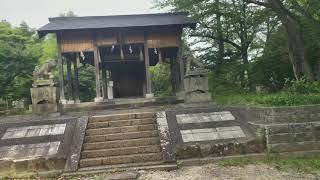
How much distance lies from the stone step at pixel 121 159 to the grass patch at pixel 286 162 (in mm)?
1939

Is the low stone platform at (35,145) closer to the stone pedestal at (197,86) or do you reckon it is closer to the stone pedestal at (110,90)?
the stone pedestal at (197,86)

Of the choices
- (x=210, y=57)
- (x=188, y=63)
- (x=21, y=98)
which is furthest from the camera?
(x=21, y=98)

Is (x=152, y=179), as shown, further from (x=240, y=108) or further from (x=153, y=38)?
(x=153, y=38)

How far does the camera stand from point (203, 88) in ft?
49.3

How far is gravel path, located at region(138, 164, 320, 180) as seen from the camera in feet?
27.1

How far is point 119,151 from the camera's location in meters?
10.7

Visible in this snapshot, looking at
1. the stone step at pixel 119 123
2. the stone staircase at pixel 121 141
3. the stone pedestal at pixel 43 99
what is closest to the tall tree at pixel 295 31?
the stone staircase at pixel 121 141

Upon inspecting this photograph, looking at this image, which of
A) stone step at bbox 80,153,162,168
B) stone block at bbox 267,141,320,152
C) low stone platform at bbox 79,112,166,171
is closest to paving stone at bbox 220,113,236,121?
stone block at bbox 267,141,320,152

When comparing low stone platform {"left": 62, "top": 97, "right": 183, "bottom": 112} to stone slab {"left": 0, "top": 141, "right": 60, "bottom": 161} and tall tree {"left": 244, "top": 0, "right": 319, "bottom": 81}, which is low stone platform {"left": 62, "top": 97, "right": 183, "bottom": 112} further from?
stone slab {"left": 0, "top": 141, "right": 60, "bottom": 161}

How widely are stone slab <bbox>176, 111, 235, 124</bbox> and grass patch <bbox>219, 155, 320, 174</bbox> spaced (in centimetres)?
210

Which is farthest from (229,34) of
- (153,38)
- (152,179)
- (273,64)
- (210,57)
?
(152,179)

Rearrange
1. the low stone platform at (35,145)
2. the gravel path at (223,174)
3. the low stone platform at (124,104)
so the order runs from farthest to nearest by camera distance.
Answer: the low stone platform at (124,104)
the low stone platform at (35,145)
the gravel path at (223,174)

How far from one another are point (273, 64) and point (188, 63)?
8.42m

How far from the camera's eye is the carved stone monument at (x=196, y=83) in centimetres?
1486
